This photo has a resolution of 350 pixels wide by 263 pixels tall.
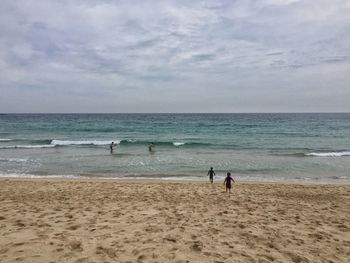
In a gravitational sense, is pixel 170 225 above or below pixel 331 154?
above

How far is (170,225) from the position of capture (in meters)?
8.77

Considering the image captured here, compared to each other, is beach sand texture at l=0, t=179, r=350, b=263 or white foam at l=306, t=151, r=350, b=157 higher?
beach sand texture at l=0, t=179, r=350, b=263

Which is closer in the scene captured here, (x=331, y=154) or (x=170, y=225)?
(x=170, y=225)

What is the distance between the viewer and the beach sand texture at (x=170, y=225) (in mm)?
6785

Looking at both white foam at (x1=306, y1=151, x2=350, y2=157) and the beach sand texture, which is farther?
white foam at (x1=306, y1=151, x2=350, y2=157)

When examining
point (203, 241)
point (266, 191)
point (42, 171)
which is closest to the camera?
point (203, 241)

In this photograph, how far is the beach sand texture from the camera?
22.3 ft

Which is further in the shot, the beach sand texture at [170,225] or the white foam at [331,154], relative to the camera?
the white foam at [331,154]

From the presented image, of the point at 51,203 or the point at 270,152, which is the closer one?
the point at 51,203

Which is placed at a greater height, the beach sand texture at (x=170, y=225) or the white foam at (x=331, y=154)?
the beach sand texture at (x=170, y=225)

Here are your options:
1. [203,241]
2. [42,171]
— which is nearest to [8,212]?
[203,241]

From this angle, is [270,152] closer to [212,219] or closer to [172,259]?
[212,219]

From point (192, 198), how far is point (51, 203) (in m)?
5.35

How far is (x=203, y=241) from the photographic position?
7.56 m
